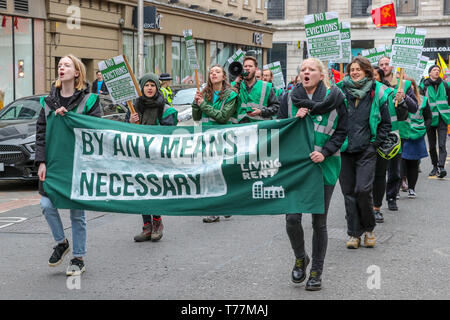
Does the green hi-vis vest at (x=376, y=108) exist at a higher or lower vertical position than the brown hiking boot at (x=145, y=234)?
higher

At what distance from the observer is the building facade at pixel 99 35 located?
21.6 m

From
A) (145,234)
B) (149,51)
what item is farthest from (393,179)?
(149,51)

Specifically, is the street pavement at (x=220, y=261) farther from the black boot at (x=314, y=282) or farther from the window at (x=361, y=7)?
the window at (x=361, y=7)

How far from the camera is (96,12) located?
2519 cm

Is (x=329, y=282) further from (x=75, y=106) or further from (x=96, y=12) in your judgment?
(x=96, y=12)

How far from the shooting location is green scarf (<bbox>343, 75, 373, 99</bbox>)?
7.51 metres

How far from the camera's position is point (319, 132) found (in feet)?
19.7

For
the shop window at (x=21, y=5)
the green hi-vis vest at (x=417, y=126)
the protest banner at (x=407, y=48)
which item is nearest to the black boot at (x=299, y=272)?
the protest banner at (x=407, y=48)

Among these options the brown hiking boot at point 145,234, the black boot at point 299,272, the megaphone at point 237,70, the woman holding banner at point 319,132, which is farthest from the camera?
the megaphone at point 237,70

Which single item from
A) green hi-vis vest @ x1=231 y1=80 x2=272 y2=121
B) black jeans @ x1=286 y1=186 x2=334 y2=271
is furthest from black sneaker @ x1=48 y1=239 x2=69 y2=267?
green hi-vis vest @ x1=231 y1=80 x2=272 y2=121

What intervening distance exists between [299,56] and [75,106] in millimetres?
47803

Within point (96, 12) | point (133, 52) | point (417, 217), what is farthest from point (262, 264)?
point (133, 52)

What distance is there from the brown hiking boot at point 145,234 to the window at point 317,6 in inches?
1833

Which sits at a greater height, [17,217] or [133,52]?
[133,52]
